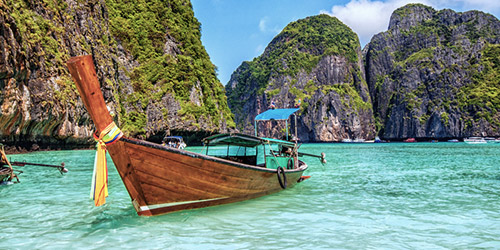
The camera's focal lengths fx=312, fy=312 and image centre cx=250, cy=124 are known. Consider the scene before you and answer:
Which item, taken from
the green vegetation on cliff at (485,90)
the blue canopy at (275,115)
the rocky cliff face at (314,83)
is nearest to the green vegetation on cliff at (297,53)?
the rocky cliff face at (314,83)

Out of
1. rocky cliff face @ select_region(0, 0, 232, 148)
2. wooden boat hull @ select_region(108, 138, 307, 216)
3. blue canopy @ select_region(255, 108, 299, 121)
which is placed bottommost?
wooden boat hull @ select_region(108, 138, 307, 216)

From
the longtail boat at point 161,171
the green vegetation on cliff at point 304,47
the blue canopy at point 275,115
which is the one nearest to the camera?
the longtail boat at point 161,171

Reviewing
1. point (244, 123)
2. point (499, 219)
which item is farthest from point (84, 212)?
point (244, 123)

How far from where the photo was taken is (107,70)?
147 feet

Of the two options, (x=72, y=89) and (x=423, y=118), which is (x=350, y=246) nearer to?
(x=72, y=89)

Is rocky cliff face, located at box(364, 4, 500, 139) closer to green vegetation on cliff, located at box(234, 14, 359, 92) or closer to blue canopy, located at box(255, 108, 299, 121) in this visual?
green vegetation on cliff, located at box(234, 14, 359, 92)

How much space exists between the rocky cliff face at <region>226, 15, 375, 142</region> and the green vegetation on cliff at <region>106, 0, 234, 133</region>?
63.3m

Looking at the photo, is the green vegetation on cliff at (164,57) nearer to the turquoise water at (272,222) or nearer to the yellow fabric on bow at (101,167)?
the turquoise water at (272,222)

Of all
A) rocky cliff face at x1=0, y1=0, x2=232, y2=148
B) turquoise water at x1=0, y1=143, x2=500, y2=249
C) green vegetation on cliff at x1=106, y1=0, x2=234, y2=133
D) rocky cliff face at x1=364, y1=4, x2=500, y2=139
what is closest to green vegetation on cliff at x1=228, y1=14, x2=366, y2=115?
rocky cliff face at x1=364, y1=4, x2=500, y2=139

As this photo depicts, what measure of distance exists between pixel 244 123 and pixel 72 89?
11782cm

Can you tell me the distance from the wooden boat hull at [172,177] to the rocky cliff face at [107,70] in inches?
862

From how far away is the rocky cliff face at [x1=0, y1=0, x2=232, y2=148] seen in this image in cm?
2580

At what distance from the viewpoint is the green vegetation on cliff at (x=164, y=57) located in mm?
55938

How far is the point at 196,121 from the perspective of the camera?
57.1 meters
